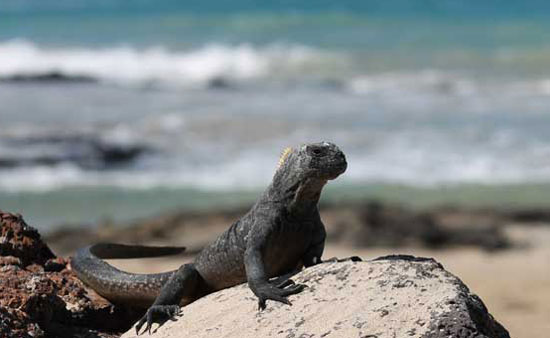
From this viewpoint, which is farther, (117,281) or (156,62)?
(156,62)

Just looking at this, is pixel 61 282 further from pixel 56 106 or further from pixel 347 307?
pixel 56 106

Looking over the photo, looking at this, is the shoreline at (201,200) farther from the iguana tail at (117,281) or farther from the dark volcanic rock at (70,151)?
the iguana tail at (117,281)

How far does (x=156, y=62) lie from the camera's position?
110ft

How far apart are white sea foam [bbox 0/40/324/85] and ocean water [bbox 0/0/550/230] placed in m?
0.10

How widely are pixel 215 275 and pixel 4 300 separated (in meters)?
0.98

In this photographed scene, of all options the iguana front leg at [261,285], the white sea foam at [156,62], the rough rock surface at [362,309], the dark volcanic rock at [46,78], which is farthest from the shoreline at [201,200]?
the white sea foam at [156,62]

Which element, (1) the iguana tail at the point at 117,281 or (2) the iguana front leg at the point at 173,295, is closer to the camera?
(2) the iguana front leg at the point at 173,295

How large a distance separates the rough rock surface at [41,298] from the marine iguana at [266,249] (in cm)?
14

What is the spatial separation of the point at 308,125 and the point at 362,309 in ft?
Answer: 54.6

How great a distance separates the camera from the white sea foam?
31.2m

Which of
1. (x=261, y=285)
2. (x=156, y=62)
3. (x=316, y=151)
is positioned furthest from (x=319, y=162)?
(x=156, y=62)

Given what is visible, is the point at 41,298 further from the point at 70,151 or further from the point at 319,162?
the point at 70,151

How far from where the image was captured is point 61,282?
5.29m

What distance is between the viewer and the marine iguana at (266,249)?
4641 millimetres
